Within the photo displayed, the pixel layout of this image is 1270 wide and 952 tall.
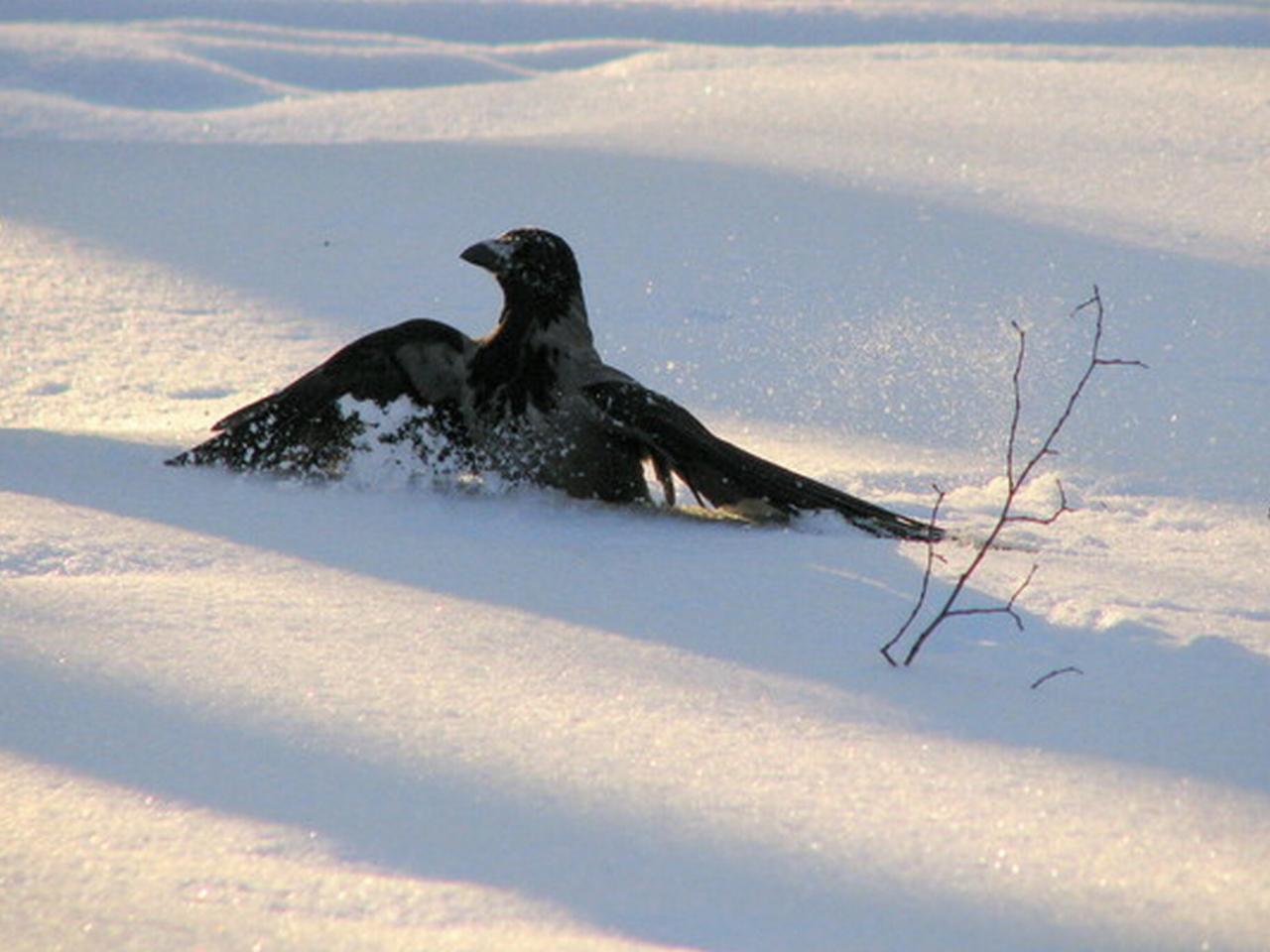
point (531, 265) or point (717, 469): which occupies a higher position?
point (531, 265)

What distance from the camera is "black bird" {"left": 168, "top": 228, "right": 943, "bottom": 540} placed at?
3.71m

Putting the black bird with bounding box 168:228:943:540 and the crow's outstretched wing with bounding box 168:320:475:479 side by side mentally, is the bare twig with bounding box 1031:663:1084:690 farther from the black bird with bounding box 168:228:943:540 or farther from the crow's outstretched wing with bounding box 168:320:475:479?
the crow's outstretched wing with bounding box 168:320:475:479

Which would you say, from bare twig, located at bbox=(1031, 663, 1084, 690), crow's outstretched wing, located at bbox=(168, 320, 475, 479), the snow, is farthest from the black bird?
bare twig, located at bbox=(1031, 663, 1084, 690)

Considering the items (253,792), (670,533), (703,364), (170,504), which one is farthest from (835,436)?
(253,792)

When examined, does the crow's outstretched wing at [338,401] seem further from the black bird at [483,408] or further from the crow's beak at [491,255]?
the crow's beak at [491,255]

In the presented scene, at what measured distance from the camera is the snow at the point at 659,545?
2051 millimetres

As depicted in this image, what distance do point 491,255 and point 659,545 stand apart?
728 millimetres

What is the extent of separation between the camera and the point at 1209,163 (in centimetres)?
612

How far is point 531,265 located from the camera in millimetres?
3777

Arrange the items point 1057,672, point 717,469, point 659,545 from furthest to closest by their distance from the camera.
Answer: point 717,469 < point 659,545 < point 1057,672

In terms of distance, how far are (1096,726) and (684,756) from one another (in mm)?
556

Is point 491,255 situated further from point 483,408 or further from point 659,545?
point 659,545

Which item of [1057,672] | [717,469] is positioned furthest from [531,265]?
[1057,672]

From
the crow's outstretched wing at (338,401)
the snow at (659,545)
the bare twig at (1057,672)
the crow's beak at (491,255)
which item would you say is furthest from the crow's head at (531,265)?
the bare twig at (1057,672)
